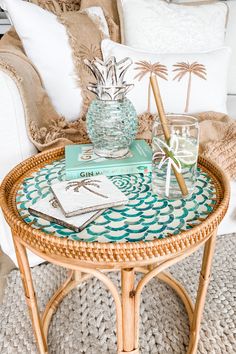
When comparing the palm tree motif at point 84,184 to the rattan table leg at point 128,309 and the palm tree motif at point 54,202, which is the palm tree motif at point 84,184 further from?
the rattan table leg at point 128,309

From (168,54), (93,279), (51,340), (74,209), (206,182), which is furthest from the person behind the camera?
(168,54)

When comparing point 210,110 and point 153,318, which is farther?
point 210,110

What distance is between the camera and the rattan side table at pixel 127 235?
506 millimetres

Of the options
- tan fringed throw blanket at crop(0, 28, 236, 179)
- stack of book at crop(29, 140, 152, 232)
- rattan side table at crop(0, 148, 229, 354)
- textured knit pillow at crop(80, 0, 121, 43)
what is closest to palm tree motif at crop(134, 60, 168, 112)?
tan fringed throw blanket at crop(0, 28, 236, 179)

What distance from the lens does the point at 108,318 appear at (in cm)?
89

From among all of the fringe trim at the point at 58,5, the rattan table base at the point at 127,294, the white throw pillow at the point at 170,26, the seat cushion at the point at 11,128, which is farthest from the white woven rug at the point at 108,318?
the fringe trim at the point at 58,5

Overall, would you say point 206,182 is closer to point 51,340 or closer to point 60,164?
point 60,164

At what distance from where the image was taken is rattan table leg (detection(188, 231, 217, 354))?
0.68 metres

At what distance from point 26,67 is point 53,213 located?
62cm

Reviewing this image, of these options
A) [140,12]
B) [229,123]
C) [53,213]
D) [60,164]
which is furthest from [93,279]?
[140,12]

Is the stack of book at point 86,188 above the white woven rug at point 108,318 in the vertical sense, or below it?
above

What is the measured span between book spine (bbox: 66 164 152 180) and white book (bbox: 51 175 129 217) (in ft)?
0.10

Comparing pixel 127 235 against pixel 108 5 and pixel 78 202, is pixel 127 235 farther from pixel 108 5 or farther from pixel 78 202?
pixel 108 5

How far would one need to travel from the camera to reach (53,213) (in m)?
0.59
